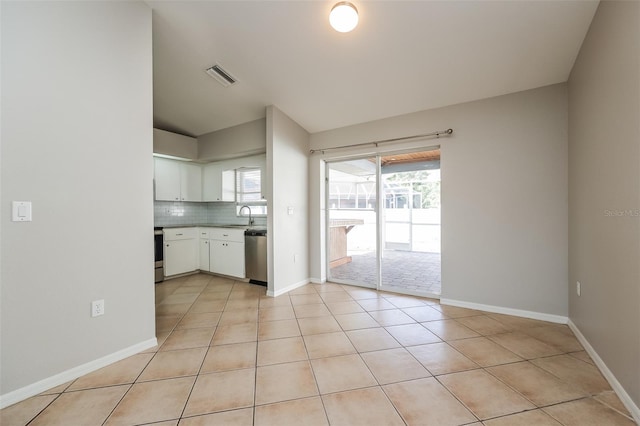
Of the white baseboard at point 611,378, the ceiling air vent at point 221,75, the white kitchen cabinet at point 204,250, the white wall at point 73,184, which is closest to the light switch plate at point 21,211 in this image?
the white wall at point 73,184

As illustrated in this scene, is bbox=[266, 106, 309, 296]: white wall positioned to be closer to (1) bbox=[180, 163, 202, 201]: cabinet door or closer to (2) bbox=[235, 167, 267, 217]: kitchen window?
(2) bbox=[235, 167, 267, 217]: kitchen window

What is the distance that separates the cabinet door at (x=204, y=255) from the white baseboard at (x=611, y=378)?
189 inches

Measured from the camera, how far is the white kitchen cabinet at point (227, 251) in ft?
13.3

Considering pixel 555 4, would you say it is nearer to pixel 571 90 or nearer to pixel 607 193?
pixel 571 90

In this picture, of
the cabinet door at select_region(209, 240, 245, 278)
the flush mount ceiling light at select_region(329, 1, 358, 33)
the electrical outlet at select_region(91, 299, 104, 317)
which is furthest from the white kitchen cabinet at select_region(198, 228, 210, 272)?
the flush mount ceiling light at select_region(329, 1, 358, 33)

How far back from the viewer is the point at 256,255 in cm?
389

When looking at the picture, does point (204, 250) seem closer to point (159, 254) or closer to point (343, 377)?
point (159, 254)

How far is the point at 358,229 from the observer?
177 inches

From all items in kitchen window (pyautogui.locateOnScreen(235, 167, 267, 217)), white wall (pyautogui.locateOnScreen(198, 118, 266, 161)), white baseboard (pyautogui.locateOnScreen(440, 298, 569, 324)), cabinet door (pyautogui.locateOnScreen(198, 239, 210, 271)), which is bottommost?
white baseboard (pyautogui.locateOnScreen(440, 298, 569, 324))

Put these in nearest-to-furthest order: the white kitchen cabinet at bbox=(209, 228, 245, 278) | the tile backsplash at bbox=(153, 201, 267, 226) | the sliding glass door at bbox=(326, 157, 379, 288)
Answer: the sliding glass door at bbox=(326, 157, 379, 288)
the white kitchen cabinet at bbox=(209, 228, 245, 278)
the tile backsplash at bbox=(153, 201, 267, 226)

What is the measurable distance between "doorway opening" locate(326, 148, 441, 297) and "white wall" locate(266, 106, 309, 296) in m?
0.46

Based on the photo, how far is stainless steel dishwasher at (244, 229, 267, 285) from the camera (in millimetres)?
3839

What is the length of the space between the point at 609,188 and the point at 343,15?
221 centimetres

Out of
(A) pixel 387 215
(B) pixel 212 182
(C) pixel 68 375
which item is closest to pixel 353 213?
(A) pixel 387 215
